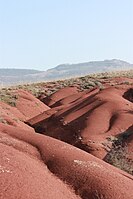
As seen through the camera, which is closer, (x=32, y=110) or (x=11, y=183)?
(x=11, y=183)

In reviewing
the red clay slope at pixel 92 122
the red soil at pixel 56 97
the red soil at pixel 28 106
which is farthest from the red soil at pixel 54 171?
the red soil at pixel 56 97

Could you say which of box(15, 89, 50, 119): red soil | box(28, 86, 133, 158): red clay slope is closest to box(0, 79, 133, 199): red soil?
box(28, 86, 133, 158): red clay slope

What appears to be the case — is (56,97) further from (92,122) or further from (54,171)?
(54,171)

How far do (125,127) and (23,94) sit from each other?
1548cm

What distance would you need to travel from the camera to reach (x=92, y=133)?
64.2 ft

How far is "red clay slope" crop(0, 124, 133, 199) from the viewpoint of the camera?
7758mm

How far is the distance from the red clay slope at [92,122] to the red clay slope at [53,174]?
7.05 m

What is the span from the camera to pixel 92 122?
68.5 feet

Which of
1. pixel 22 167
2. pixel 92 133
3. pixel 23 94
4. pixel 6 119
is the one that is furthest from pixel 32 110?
pixel 22 167

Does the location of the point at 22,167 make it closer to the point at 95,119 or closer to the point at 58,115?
the point at 95,119

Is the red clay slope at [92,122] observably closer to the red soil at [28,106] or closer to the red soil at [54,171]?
the red soil at [54,171]

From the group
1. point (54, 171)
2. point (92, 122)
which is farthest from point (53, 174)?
point (92, 122)

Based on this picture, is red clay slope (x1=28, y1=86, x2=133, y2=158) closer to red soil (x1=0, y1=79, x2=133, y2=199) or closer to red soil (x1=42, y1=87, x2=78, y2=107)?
red soil (x1=0, y1=79, x2=133, y2=199)

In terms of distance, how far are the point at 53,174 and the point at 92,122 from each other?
11.9 meters
